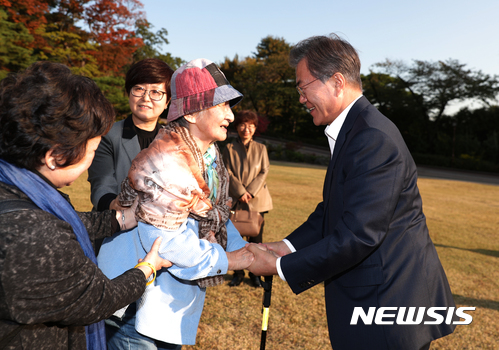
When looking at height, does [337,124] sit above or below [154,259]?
above

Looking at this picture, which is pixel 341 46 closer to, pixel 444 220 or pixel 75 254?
pixel 75 254

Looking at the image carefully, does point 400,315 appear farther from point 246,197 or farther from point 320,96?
point 246,197

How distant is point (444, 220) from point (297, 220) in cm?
529

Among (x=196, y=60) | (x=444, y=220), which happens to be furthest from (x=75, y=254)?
(x=444, y=220)

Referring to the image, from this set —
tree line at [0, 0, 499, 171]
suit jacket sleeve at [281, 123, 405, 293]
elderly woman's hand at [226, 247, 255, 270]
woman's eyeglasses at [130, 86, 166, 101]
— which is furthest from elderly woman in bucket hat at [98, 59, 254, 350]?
→ tree line at [0, 0, 499, 171]

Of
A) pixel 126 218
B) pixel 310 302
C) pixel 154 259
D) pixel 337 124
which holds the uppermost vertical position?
pixel 337 124

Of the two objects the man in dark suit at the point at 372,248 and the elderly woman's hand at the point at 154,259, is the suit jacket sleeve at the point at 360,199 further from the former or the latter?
the elderly woman's hand at the point at 154,259

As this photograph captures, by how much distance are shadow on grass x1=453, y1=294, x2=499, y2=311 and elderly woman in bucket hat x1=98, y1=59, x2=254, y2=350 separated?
5083mm

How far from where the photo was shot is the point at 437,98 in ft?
145

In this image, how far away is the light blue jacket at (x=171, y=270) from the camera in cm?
191

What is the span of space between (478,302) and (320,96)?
495 cm

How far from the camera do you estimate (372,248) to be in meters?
2.15

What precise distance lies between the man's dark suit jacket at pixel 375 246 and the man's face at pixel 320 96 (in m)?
0.30

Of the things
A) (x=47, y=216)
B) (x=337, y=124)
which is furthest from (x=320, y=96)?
(x=47, y=216)
